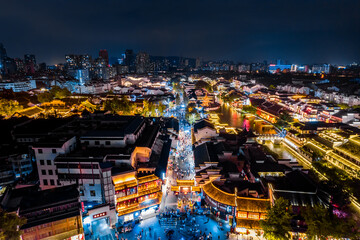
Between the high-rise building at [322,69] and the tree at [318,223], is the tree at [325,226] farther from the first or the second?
the high-rise building at [322,69]

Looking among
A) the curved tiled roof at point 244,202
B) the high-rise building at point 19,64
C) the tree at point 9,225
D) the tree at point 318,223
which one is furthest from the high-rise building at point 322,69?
the high-rise building at point 19,64

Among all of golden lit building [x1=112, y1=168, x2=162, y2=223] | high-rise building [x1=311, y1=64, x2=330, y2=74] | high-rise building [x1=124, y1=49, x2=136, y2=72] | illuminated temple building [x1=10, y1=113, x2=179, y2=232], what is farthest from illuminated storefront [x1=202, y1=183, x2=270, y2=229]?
high-rise building [x1=124, y1=49, x2=136, y2=72]

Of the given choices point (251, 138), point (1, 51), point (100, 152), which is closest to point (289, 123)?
point (251, 138)

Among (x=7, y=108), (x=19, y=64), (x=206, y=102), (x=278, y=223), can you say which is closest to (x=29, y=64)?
(x=19, y=64)

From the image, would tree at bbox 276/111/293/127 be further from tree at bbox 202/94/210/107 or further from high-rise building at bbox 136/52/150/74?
high-rise building at bbox 136/52/150/74

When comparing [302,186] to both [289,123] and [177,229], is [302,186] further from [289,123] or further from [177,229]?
[289,123]

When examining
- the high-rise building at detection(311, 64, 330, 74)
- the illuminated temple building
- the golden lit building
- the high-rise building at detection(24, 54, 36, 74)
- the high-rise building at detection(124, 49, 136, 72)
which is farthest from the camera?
the high-rise building at detection(124, 49, 136, 72)

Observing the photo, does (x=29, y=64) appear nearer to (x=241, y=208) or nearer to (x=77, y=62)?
(x=77, y=62)
